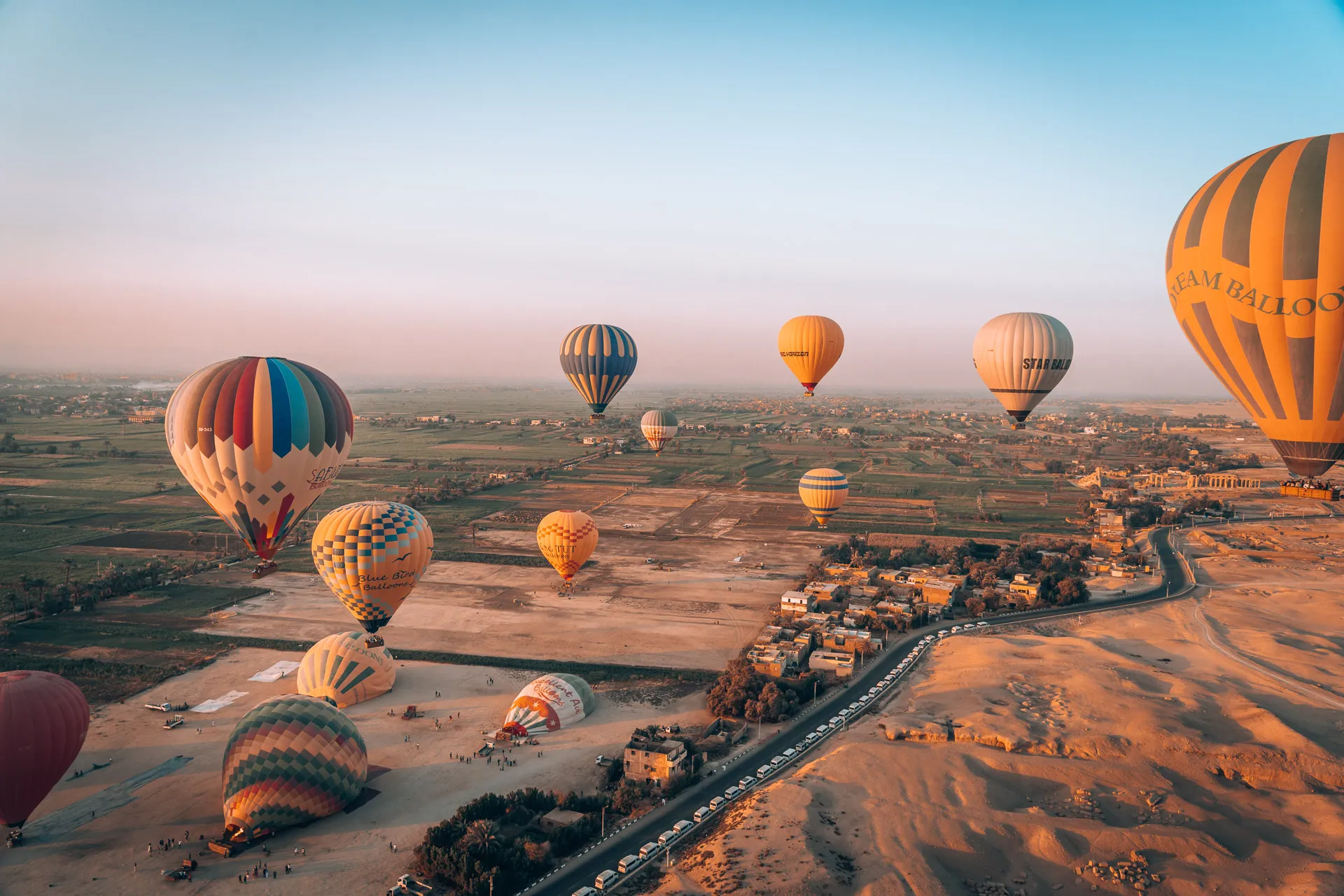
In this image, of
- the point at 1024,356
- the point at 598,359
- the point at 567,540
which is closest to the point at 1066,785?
the point at 1024,356

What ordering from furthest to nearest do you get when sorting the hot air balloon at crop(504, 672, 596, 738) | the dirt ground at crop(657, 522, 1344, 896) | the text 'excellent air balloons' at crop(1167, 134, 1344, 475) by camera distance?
the hot air balloon at crop(504, 672, 596, 738)
the dirt ground at crop(657, 522, 1344, 896)
the text 'excellent air balloons' at crop(1167, 134, 1344, 475)

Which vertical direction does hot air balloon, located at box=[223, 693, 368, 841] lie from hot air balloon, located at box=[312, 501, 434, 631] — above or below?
below

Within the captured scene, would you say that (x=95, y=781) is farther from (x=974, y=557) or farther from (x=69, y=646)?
(x=974, y=557)

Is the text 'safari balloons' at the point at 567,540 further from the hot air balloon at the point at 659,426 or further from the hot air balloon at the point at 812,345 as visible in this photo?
the hot air balloon at the point at 659,426

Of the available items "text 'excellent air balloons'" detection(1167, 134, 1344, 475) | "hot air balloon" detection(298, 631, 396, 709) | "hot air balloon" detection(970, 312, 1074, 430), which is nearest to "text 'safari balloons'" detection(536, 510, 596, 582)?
"hot air balloon" detection(298, 631, 396, 709)

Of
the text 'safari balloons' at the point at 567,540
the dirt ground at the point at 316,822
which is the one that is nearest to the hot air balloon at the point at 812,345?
the text 'safari balloons' at the point at 567,540

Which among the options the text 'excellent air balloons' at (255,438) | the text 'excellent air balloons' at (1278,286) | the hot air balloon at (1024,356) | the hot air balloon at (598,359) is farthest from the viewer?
the hot air balloon at (598,359)

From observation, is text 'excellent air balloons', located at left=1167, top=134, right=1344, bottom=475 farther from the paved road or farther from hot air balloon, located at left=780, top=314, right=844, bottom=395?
hot air balloon, located at left=780, top=314, right=844, bottom=395
